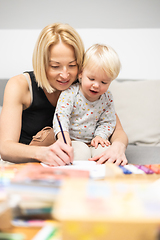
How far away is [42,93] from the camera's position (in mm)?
1126

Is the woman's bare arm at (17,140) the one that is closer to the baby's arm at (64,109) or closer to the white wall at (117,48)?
the baby's arm at (64,109)

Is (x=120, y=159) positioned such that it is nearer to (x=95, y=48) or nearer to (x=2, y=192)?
(x=95, y=48)

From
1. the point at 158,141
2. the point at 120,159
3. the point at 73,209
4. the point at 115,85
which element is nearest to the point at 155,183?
the point at 73,209

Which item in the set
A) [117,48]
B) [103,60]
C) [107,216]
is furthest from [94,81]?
[117,48]

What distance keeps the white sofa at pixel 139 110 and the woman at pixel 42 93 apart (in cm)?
37

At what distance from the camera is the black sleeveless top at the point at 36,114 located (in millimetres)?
1116

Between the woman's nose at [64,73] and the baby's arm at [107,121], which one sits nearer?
the woman's nose at [64,73]

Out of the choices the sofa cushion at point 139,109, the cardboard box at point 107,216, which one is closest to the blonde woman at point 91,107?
the sofa cushion at point 139,109

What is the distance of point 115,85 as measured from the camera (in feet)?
5.28

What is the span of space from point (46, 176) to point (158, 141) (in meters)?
1.23

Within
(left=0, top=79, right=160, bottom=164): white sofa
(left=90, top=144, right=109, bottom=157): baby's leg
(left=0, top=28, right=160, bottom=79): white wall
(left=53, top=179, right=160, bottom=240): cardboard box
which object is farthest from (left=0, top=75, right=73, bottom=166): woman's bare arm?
(left=0, top=28, right=160, bottom=79): white wall

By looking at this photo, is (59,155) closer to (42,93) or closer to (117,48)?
(42,93)

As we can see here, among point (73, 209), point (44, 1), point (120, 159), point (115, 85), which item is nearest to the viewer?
point (73, 209)

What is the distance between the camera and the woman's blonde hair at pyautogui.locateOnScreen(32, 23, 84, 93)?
1.00 meters
